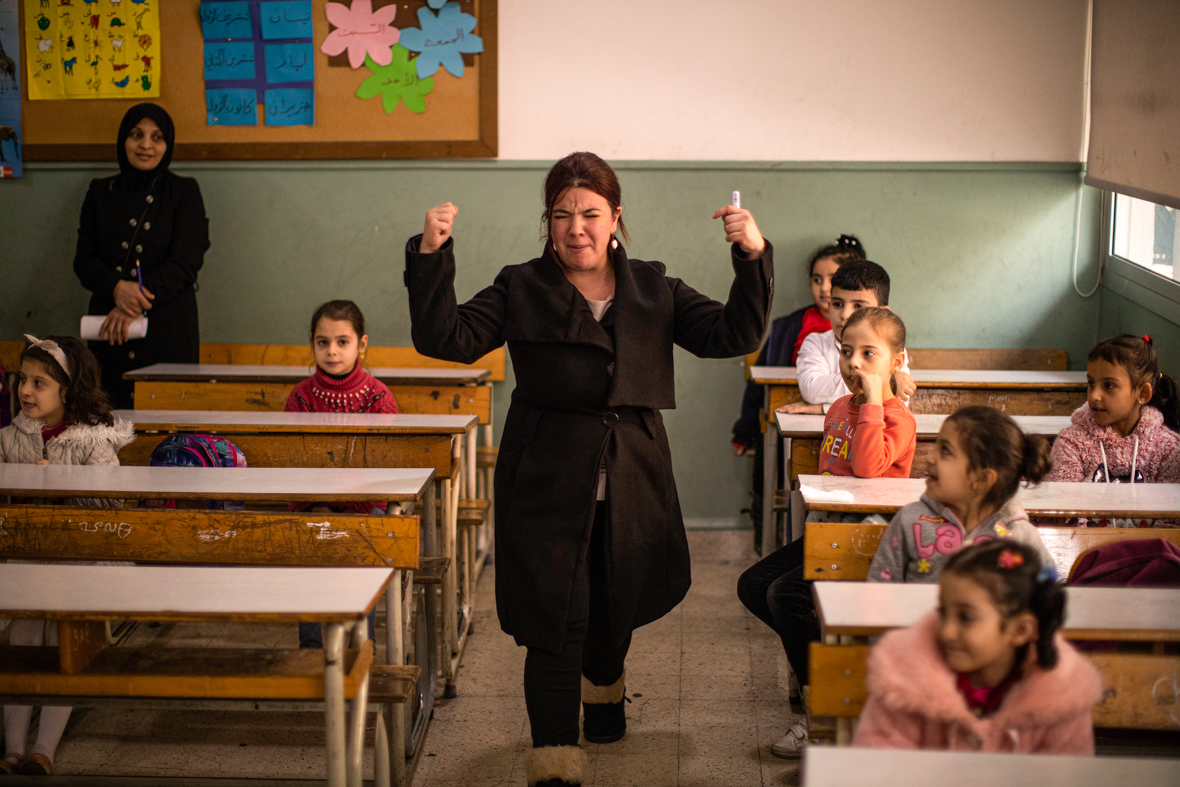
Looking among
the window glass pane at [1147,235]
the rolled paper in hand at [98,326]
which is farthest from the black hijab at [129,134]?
the window glass pane at [1147,235]

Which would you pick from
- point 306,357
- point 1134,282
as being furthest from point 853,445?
point 306,357

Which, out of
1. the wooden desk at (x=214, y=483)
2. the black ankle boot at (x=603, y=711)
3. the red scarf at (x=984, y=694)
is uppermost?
the wooden desk at (x=214, y=483)

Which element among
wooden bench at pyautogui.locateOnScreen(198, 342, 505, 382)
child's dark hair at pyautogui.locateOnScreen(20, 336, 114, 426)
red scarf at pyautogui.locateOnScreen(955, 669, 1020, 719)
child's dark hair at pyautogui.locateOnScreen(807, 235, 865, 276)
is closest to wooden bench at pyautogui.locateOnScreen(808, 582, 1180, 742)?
red scarf at pyautogui.locateOnScreen(955, 669, 1020, 719)

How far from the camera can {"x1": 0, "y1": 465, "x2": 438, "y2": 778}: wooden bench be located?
2.13 metres

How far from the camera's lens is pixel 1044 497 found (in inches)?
87.1

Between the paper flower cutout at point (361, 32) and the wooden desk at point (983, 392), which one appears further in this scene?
the paper flower cutout at point (361, 32)

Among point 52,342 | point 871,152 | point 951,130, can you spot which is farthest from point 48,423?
point 951,130

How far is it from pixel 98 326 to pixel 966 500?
11.3 feet

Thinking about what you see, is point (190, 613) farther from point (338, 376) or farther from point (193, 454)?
point (338, 376)

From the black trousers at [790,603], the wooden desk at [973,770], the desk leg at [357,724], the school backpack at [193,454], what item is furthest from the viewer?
the school backpack at [193,454]

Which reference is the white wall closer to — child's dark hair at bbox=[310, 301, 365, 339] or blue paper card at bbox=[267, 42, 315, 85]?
blue paper card at bbox=[267, 42, 315, 85]

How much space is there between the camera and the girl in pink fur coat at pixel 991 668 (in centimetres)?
140

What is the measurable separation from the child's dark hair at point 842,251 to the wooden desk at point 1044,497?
68.3 inches

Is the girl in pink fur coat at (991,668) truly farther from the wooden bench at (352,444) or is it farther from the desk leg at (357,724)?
the wooden bench at (352,444)
